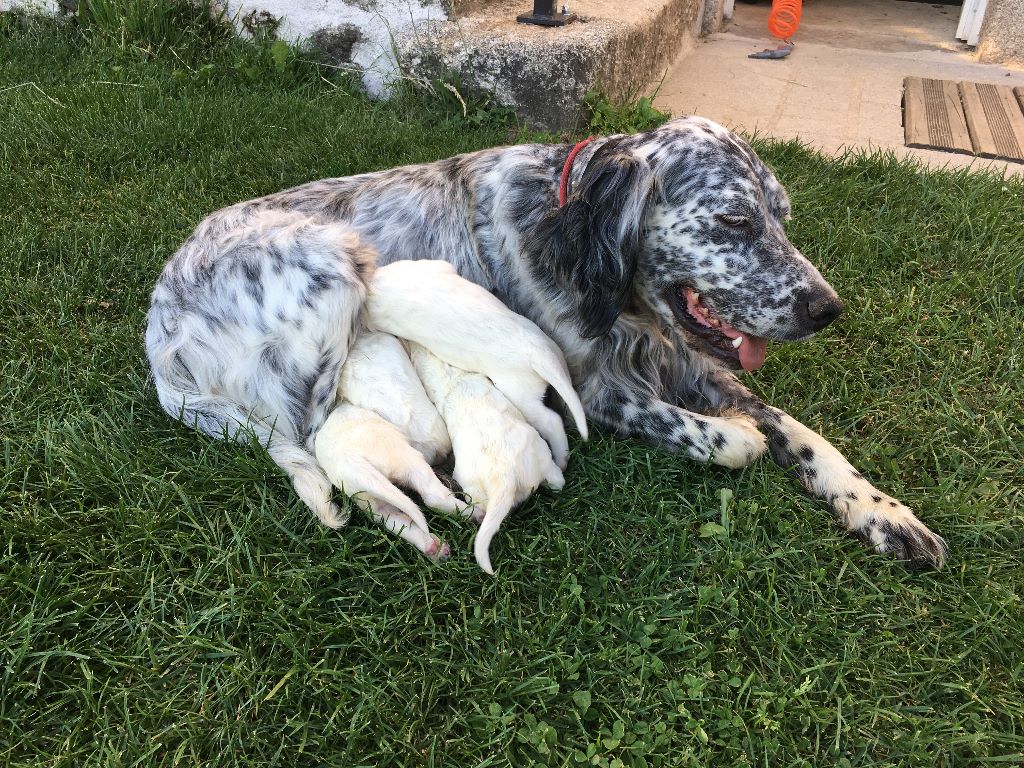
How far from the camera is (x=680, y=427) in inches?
98.5

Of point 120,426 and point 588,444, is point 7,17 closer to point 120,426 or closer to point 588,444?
point 120,426

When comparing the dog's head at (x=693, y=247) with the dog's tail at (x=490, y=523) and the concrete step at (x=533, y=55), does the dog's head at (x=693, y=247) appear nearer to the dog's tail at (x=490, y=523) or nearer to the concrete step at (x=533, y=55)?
the dog's tail at (x=490, y=523)

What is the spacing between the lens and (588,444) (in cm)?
252

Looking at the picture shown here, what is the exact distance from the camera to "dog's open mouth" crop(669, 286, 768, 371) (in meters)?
2.49

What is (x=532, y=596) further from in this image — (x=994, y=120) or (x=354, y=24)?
(x=994, y=120)

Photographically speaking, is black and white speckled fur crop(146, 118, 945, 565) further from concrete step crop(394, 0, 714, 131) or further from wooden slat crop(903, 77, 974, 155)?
wooden slat crop(903, 77, 974, 155)

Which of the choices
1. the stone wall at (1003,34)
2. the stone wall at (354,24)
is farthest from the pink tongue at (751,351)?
the stone wall at (1003,34)

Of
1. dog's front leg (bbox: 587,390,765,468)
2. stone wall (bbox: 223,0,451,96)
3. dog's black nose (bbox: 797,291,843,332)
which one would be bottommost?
dog's front leg (bbox: 587,390,765,468)

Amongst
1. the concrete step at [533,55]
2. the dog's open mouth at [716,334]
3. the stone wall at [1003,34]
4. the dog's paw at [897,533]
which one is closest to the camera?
the dog's paw at [897,533]

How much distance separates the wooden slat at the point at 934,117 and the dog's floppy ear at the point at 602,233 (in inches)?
128

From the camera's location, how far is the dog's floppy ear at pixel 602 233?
2.40 meters

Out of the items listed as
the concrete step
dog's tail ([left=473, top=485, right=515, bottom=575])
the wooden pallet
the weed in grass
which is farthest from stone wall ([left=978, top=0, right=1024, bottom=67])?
dog's tail ([left=473, top=485, right=515, bottom=575])

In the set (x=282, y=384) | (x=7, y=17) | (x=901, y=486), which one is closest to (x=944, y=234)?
(x=901, y=486)

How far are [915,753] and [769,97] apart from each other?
4.86 metres
